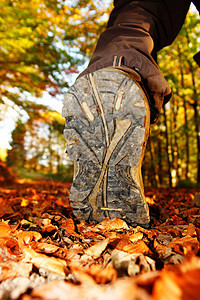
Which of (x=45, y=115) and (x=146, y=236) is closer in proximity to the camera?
(x=146, y=236)

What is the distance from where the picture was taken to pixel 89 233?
126cm

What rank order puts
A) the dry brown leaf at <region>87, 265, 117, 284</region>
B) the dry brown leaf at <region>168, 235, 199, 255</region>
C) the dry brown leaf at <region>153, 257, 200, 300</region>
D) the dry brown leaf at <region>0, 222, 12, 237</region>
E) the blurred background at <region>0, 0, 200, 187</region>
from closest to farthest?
the dry brown leaf at <region>153, 257, 200, 300</region> → the dry brown leaf at <region>87, 265, 117, 284</region> → the dry brown leaf at <region>168, 235, 199, 255</region> → the dry brown leaf at <region>0, 222, 12, 237</region> → the blurred background at <region>0, 0, 200, 187</region>

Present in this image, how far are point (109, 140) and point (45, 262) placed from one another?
0.74m

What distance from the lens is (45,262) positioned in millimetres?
847

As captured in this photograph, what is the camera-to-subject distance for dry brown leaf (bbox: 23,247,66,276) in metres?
0.81

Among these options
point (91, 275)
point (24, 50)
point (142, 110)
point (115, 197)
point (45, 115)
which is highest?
→ point (24, 50)

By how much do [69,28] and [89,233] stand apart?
5.65m

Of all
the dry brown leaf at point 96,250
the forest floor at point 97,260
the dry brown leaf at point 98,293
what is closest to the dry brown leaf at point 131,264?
the forest floor at point 97,260

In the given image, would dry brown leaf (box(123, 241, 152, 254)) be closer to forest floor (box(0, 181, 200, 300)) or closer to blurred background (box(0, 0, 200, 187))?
forest floor (box(0, 181, 200, 300))

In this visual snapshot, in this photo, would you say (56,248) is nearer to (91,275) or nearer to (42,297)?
(91,275)

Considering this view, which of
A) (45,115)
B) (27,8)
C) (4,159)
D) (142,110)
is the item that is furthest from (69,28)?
(142,110)

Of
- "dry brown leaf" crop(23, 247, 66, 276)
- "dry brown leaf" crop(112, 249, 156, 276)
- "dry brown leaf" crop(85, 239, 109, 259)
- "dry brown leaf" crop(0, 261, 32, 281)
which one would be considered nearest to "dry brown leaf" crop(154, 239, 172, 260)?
"dry brown leaf" crop(112, 249, 156, 276)

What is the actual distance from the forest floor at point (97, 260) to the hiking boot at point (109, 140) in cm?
15

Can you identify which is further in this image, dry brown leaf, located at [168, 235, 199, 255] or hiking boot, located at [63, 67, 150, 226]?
hiking boot, located at [63, 67, 150, 226]
